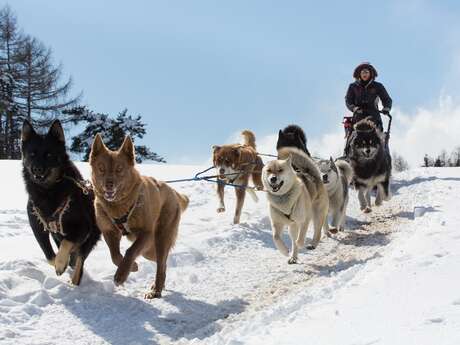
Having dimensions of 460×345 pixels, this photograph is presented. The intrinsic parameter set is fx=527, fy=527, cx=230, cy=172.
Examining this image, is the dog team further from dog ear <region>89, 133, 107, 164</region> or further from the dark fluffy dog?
the dark fluffy dog

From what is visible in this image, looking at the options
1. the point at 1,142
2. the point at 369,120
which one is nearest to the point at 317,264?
the point at 369,120

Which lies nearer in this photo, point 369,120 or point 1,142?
point 369,120

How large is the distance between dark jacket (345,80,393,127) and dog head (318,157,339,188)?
10.8 feet

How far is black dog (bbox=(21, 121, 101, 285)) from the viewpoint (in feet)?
16.6

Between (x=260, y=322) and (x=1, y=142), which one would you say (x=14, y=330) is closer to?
(x=260, y=322)

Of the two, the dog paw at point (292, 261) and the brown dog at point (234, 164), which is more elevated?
the brown dog at point (234, 164)

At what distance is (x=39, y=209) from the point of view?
5.14 meters

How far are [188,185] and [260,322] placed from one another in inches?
338

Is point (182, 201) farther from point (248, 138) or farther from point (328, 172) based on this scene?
point (248, 138)

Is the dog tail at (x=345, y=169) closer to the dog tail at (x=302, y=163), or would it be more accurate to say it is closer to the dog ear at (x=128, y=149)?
the dog tail at (x=302, y=163)

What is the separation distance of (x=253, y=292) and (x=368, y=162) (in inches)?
222

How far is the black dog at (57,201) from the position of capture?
5066mm

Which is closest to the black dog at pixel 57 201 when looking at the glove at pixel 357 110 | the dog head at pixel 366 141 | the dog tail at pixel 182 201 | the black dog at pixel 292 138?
the dog tail at pixel 182 201

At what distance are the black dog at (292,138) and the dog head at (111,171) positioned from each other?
359 cm
